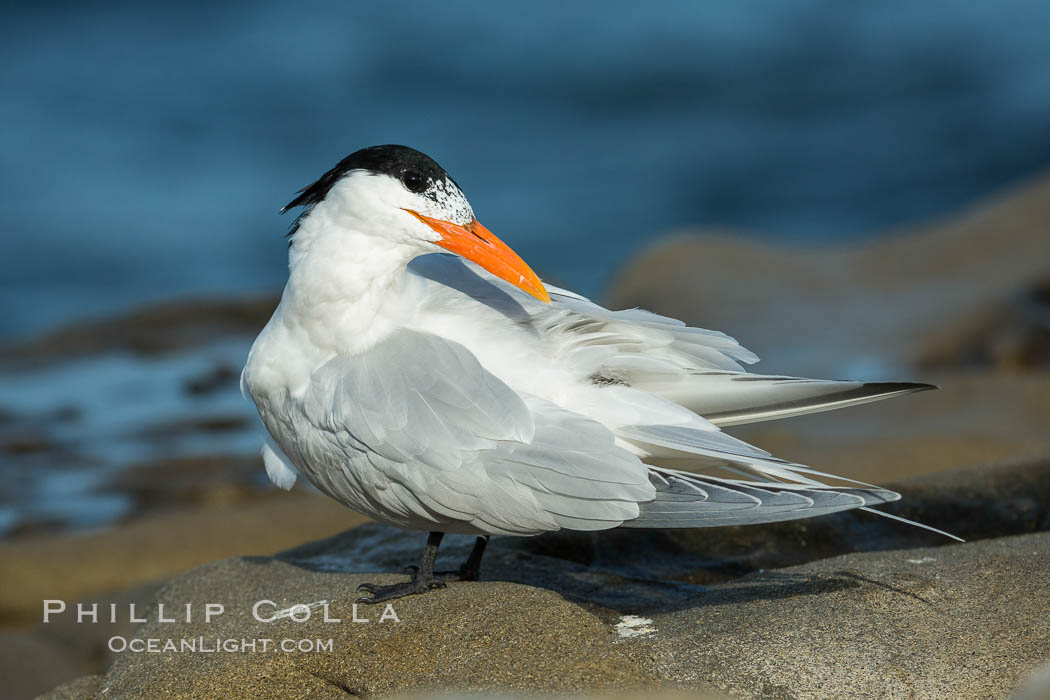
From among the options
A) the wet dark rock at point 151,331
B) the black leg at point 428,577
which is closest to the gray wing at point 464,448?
the black leg at point 428,577

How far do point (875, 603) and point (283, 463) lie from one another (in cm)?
173

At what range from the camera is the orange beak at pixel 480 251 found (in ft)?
10.1

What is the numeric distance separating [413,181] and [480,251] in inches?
10.3

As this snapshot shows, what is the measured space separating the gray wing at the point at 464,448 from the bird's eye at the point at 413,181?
426mm

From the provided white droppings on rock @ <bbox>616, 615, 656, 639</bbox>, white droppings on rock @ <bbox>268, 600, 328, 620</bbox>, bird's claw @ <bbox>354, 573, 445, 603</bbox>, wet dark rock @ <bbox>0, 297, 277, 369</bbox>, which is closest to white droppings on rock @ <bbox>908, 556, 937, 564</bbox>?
white droppings on rock @ <bbox>616, 615, 656, 639</bbox>

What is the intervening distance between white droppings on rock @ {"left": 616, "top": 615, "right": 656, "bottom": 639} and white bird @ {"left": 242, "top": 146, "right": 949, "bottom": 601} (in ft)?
0.90

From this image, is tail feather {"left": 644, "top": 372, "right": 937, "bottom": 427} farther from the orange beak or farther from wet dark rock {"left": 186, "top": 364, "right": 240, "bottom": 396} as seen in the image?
wet dark rock {"left": 186, "top": 364, "right": 240, "bottom": 396}

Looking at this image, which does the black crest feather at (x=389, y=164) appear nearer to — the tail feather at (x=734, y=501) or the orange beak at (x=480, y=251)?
the orange beak at (x=480, y=251)

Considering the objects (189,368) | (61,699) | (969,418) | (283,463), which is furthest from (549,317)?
(189,368)

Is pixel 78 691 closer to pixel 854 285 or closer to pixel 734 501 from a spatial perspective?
pixel 734 501

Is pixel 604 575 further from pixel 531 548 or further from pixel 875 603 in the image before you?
pixel 875 603

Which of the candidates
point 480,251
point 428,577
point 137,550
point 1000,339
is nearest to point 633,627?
point 428,577

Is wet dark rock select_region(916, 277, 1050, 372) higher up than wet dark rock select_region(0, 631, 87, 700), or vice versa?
wet dark rock select_region(916, 277, 1050, 372)

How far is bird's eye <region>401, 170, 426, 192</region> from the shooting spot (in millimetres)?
3076
